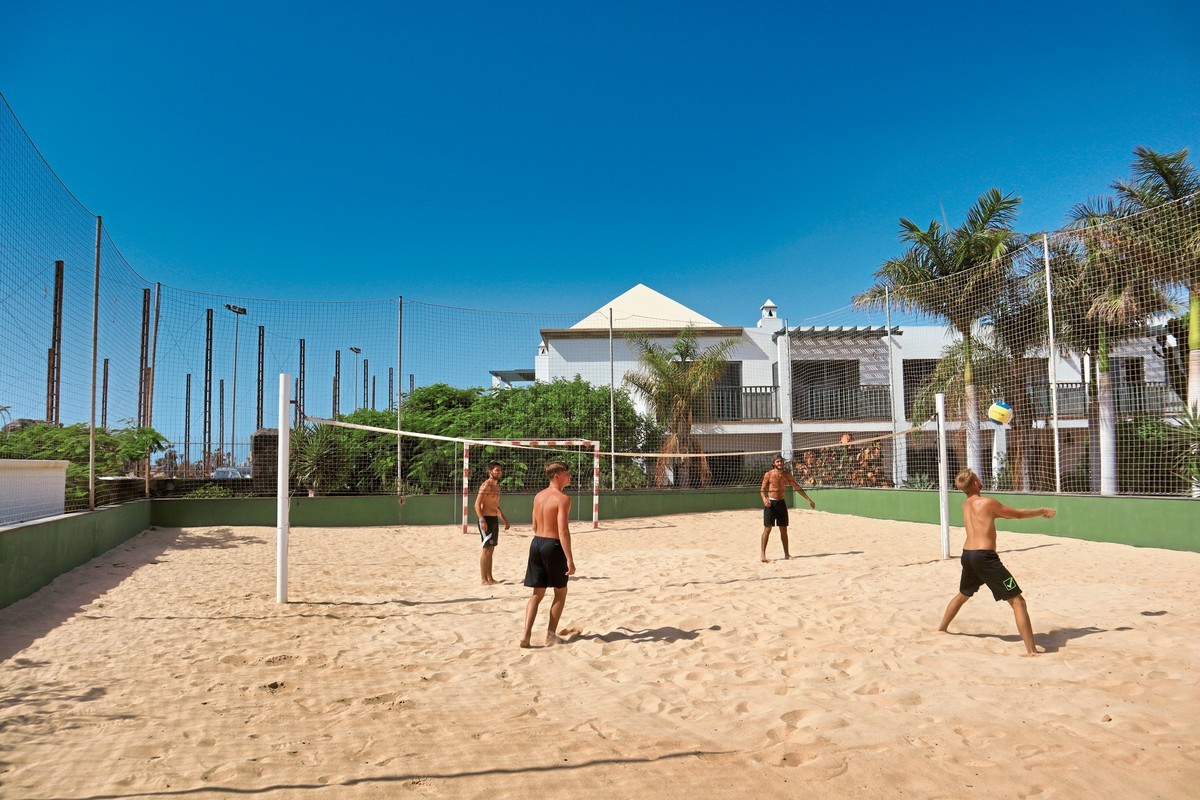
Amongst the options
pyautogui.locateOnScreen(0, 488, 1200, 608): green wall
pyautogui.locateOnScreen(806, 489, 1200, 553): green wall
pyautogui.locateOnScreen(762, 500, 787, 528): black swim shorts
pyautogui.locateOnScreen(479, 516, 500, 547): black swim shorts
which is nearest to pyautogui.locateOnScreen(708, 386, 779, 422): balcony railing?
pyautogui.locateOnScreen(0, 488, 1200, 608): green wall

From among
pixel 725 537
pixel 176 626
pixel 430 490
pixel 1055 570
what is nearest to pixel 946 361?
pixel 725 537

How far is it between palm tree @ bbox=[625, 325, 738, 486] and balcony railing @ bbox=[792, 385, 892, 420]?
2845 mm

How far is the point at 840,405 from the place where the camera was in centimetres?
2025

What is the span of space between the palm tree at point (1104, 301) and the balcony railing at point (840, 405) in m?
8.43

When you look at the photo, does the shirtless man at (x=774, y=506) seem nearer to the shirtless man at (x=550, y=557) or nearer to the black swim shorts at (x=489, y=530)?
the black swim shorts at (x=489, y=530)

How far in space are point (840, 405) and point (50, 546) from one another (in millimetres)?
17679

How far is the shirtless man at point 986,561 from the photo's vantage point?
4.87 meters

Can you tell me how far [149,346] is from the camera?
1285 centimetres

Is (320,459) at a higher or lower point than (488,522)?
higher

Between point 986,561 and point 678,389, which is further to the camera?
point 678,389

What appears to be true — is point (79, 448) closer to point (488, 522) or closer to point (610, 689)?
point (488, 522)

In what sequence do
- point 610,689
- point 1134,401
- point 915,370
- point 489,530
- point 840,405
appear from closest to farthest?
1. point 610,689
2. point 489,530
3. point 1134,401
4. point 840,405
5. point 915,370

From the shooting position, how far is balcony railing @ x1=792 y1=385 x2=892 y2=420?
20.0 metres

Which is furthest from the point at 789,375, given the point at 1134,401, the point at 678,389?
the point at 1134,401
